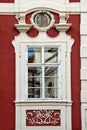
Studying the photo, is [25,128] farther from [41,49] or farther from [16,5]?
[16,5]

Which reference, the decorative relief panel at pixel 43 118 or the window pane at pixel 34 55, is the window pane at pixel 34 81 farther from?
the decorative relief panel at pixel 43 118

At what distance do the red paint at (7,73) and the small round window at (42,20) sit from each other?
59 centimetres

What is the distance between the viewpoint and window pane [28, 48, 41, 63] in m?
14.8

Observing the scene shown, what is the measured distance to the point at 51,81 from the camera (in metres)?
14.8

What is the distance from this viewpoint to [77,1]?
14984 mm

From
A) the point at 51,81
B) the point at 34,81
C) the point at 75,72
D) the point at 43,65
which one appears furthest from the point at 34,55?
the point at 75,72

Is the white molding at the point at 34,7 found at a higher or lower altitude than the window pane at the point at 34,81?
higher

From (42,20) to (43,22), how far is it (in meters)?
0.07

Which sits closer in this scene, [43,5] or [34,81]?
[34,81]

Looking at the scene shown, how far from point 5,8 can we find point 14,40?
38.3 inches

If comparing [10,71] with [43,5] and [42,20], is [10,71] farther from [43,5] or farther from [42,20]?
[43,5]

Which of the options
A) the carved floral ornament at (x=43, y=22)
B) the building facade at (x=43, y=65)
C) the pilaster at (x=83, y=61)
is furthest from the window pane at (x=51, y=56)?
the pilaster at (x=83, y=61)

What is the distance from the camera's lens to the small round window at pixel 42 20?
1484 cm

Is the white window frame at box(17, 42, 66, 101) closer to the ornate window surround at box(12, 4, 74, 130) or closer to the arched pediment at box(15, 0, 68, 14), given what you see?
the ornate window surround at box(12, 4, 74, 130)
